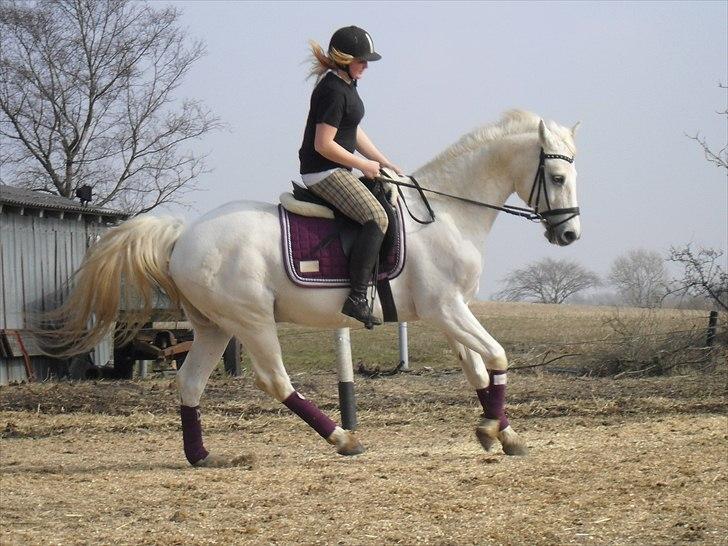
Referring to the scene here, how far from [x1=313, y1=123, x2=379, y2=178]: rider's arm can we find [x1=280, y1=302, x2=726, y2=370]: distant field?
520 centimetres

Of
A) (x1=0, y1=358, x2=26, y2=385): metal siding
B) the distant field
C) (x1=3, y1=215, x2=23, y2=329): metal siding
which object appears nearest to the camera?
the distant field

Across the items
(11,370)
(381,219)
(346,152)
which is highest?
(346,152)

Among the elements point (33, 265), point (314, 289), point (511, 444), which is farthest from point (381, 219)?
point (33, 265)

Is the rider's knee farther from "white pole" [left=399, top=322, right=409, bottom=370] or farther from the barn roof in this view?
the barn roof

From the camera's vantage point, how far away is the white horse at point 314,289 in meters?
7.11

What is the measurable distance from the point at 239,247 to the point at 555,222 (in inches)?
88.8

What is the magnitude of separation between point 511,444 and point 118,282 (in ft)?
10.2

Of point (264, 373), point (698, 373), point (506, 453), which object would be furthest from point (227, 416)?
point (698, 373)

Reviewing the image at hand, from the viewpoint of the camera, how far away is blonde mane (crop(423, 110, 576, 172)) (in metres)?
7.52

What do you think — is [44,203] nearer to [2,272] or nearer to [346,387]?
[2,272]

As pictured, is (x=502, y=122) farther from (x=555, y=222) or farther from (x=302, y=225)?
(x=302, y=225)

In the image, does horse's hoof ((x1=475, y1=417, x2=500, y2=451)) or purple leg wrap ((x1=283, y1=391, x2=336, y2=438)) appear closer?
horse's hoof ((x1=475, y1=417, x2=500, y2=451))

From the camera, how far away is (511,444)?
725 cm

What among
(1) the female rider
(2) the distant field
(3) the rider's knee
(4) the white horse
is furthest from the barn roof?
Result: (3) the rider's knee
